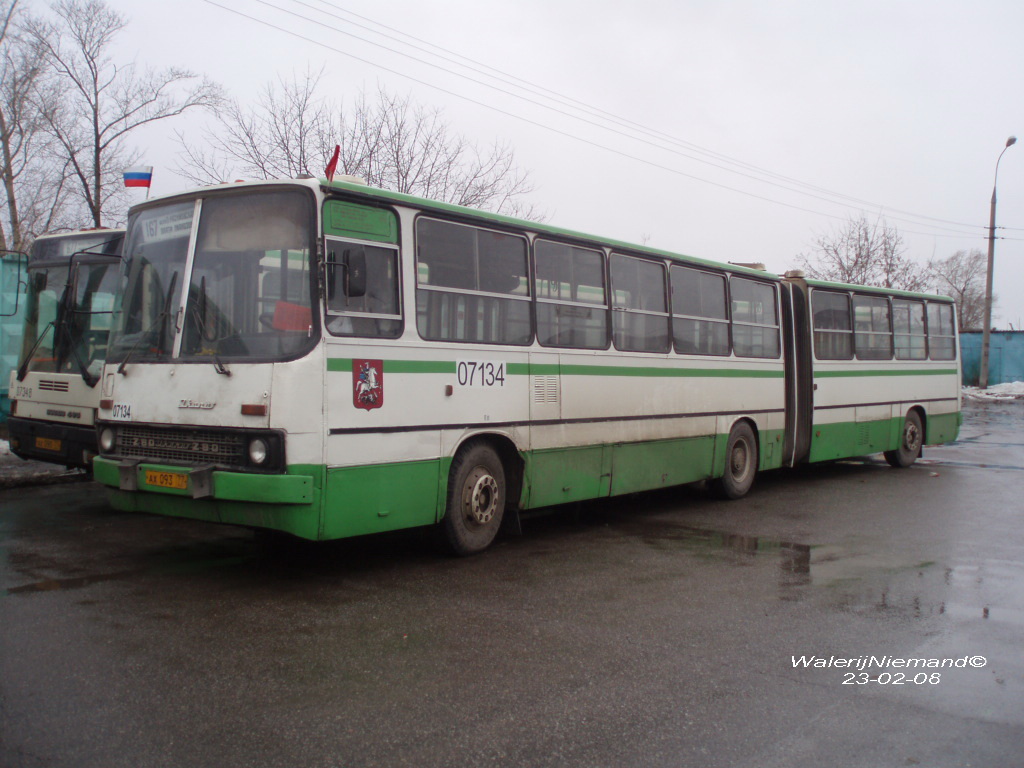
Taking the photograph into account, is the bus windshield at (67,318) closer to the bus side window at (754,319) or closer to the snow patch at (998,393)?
the bus side window at (754,319)

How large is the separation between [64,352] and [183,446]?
4.76 metres

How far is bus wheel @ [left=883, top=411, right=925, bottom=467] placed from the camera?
50.6ft

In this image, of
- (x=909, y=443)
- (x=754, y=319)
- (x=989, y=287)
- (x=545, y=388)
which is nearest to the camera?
(x=545, y=388)

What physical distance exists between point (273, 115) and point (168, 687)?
17924 mm

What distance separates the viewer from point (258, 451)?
20.6 ft

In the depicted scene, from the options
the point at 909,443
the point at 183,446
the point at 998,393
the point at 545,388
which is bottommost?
the point at 909,443

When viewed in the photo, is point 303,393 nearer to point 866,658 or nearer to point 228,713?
point 228,713

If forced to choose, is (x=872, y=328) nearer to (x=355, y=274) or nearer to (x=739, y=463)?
(x=739, y=463)

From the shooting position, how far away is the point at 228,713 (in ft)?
13.8

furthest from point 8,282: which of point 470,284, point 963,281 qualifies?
point 963,281

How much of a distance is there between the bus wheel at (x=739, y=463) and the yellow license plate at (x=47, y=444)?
310 inches

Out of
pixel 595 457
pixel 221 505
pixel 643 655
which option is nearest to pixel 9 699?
pixel 221 505

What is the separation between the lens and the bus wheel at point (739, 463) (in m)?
Answer: 11.6

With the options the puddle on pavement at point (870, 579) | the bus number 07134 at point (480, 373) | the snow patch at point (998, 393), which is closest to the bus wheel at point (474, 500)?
the bus number 07134 at point (480, 373)
